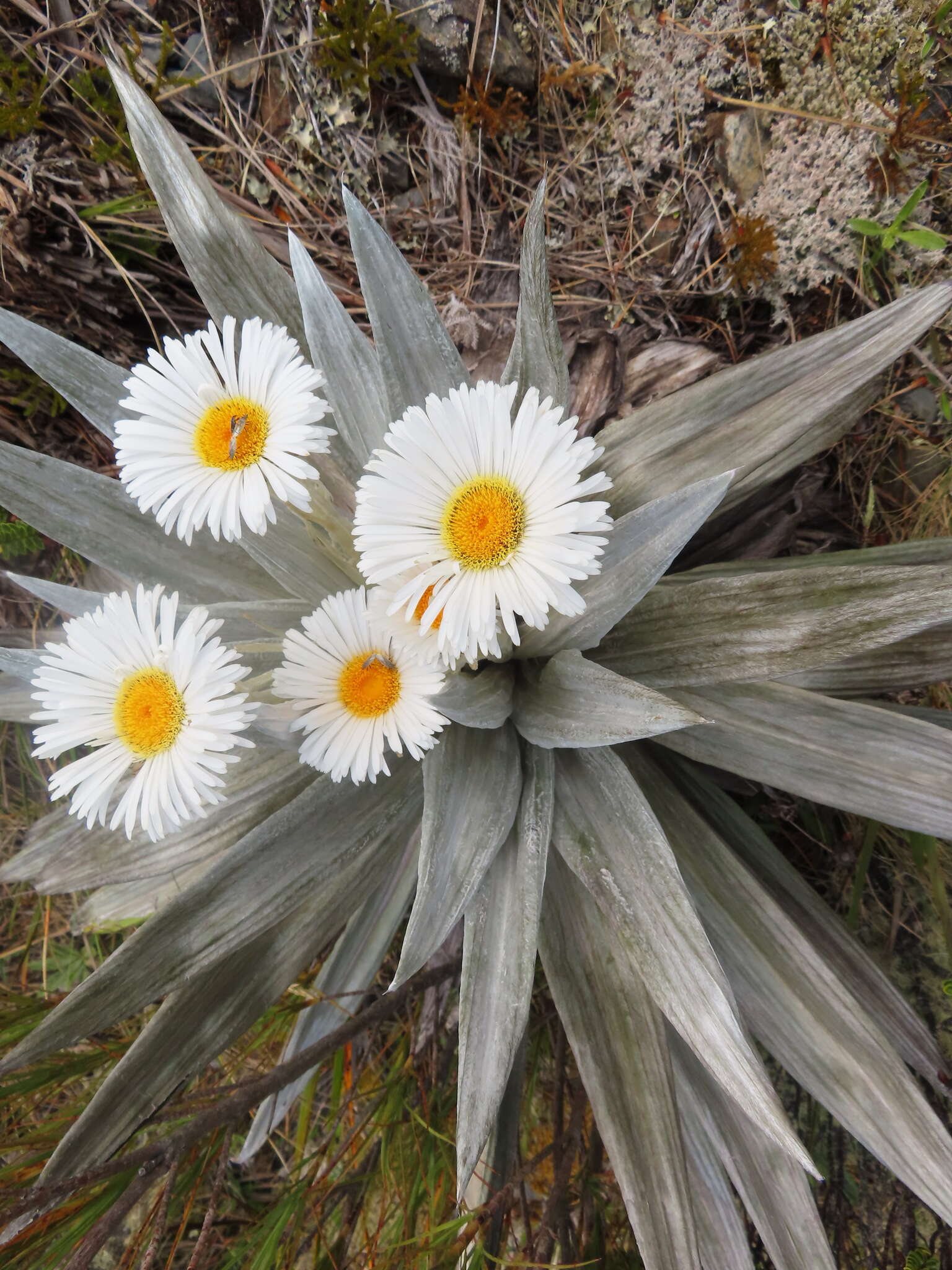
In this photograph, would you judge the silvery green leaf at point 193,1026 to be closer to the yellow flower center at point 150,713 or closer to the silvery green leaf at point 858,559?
the yellow flower center at point 150,713

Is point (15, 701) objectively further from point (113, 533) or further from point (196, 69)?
point (196, 69)

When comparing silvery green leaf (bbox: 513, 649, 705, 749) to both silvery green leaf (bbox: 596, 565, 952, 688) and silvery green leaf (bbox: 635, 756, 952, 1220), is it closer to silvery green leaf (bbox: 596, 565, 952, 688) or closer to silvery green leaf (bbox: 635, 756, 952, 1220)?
silvery green leaf (bbox: 596, 565, 952, 688)

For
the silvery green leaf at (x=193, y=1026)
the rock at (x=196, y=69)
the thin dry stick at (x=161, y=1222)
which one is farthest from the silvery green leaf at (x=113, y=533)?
the rock at (x=196, y=69)

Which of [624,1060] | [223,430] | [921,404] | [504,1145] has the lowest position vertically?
[504,1145]

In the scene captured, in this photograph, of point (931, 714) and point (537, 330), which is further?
point (931, 714)

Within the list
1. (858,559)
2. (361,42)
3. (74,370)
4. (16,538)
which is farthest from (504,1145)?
(361,42)

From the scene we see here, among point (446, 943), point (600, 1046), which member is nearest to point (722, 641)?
point (600, 1046)
